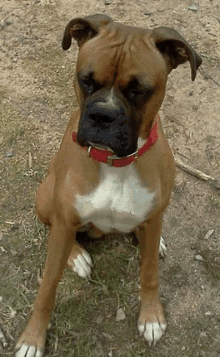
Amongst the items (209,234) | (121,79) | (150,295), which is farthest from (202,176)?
(121,79)

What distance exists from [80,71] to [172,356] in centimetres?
187

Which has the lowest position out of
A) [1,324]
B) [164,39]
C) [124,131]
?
[1,324]

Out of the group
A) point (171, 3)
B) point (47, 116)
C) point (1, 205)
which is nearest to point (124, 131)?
point (1, 205)

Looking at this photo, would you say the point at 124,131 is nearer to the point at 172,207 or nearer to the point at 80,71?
the point at 80,71

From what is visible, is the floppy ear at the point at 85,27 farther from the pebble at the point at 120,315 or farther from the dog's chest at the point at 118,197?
the pebble at the point at 120,315

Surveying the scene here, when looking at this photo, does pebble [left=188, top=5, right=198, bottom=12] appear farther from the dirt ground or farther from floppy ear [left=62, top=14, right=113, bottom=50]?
floppy ear [left=62, top=14, right=113, bottom=50]

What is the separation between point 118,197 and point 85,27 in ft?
2.83

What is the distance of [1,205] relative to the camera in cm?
370

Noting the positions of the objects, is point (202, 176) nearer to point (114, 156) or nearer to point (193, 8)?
point (114, 156)

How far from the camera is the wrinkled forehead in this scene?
2.16m

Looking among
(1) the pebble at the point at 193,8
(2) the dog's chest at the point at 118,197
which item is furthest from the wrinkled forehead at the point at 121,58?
(1) the pebble at the point at 193,8

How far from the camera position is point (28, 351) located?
2973 millimetres

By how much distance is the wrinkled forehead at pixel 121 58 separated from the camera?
7.10 ft

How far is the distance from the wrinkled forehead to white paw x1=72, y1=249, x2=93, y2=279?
1498 millimetres
